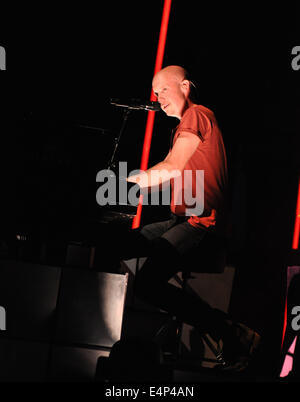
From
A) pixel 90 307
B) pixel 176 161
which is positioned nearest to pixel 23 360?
pixel 90 307

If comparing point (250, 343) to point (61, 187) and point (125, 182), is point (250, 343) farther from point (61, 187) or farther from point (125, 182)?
point (61, 187)

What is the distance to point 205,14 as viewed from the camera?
→ 3.08 m

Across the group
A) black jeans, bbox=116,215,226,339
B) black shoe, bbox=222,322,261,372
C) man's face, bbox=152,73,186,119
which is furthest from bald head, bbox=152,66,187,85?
black shoe, bbox=222,322,261,372

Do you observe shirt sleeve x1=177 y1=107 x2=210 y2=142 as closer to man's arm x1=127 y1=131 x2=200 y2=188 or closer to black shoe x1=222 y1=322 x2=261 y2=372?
man's arm x1=127 y1=131 x2=200 y2=188

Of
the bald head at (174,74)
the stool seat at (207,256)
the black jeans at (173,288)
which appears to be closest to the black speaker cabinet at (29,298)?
the black jeans at (173,288)

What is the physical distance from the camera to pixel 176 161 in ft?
6.01

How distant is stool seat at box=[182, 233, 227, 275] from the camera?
200 centimetres

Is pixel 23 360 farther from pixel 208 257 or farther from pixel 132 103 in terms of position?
pixel 132 103

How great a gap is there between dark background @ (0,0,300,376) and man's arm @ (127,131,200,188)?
1.07m

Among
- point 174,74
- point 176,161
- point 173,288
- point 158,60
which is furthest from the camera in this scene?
point 158,60

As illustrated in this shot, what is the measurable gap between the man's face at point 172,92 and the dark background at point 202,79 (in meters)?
0.79

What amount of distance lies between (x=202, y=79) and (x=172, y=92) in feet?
3.18

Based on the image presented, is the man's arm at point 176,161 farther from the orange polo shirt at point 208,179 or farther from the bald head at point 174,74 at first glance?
the bald head at point 174,74

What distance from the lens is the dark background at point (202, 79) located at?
296 centimetres
